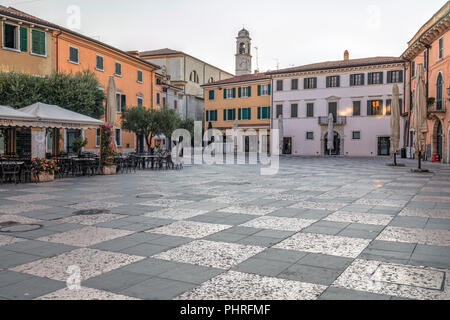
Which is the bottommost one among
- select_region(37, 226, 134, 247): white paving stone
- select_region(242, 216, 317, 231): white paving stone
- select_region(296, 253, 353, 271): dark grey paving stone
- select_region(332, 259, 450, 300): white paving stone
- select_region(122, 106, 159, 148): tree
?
select_region(332, 259, 450, 300): white paving stone

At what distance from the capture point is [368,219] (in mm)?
7441

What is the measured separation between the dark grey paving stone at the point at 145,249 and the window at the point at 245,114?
45034 mm

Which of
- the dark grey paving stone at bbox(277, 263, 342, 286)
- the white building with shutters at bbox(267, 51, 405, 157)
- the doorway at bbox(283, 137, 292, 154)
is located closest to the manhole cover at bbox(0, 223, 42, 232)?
the dark grey paving stone at bbox(277, 263, 342, 286)

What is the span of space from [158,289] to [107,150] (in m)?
14.7

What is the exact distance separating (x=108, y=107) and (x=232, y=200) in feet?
32.7

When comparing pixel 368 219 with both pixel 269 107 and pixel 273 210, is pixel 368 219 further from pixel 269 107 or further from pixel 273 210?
pixel 269 107

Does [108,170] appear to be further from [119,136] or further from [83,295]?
[119,136]

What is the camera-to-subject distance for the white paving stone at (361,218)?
23.8ft

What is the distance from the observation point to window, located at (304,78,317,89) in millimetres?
45281

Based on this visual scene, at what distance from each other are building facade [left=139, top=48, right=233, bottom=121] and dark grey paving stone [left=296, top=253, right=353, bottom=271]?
5006cm

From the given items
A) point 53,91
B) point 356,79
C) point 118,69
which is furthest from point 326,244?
point 356,79

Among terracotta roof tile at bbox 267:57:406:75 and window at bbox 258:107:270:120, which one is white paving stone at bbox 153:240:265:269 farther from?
window at bbox 258:107:270:120

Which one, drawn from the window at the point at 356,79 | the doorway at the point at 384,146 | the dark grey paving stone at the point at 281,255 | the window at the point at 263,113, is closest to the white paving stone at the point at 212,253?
the dark grey paving stone at the point at 281,255
